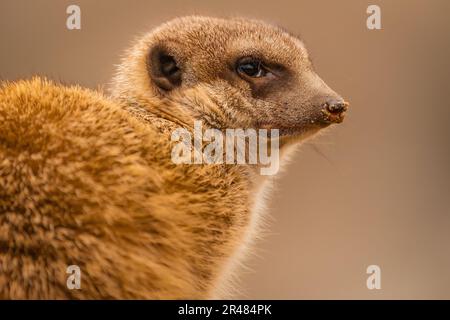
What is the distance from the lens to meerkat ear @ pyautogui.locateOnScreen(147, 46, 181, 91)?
Result: 1740 millimetres

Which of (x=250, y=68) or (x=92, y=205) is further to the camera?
(x=250, y=68)

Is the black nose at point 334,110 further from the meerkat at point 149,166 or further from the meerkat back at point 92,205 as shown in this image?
the meerkat back at point 92,205

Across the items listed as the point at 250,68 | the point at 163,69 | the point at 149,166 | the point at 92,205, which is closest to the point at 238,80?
the point at 250,68

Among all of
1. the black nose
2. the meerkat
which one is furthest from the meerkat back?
the black nose

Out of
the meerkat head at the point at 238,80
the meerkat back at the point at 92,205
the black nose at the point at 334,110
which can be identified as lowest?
the meerkat back at the point at 92,205

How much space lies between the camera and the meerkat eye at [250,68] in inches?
67.9

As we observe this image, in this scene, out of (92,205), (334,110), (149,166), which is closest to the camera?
(92,205)

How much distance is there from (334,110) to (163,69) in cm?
44

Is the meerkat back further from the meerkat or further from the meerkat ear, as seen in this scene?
the meerkat ear

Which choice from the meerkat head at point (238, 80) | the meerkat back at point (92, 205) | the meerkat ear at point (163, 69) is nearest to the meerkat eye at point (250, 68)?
the meerkat head at point (238, 80)

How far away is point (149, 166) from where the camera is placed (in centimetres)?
136

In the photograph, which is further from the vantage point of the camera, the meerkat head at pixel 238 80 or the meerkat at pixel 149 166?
the meerkat head at pixel 238 80

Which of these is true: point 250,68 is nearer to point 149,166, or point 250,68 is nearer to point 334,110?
point 334,110

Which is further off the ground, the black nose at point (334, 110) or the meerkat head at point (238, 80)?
the meerkat head at point (238, 80)
